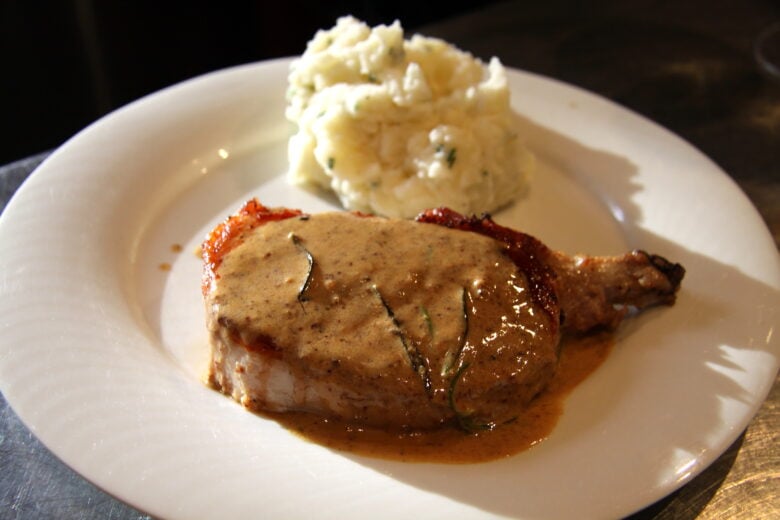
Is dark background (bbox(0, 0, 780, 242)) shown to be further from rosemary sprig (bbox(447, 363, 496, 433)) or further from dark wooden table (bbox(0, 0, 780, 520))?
rosemary sprig (bbox(447, 363, 496, 433))

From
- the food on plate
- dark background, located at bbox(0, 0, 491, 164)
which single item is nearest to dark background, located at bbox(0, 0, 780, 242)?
dark background, located at bbox(0, 0, 491, 164)

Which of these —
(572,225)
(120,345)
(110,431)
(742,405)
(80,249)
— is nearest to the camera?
(110,431)

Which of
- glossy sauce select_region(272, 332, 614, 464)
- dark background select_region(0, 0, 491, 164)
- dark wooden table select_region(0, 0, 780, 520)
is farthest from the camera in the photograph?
dark background select_region(0, 0, 491, 164)

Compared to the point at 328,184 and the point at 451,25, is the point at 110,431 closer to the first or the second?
the point at 328,184

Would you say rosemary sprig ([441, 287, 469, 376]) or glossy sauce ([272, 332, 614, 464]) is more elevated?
rosemary sprig ([441, 287, 469, 376])

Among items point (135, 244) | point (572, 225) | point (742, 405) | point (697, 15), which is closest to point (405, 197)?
point (572, 225)

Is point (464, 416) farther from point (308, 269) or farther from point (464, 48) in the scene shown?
point (464, 48)

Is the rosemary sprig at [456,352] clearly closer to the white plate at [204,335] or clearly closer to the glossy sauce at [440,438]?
the glossy sauce at [440,438]

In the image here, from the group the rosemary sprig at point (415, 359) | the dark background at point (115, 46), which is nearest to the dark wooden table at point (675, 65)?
the rosemary sprig at point (415, 359)
